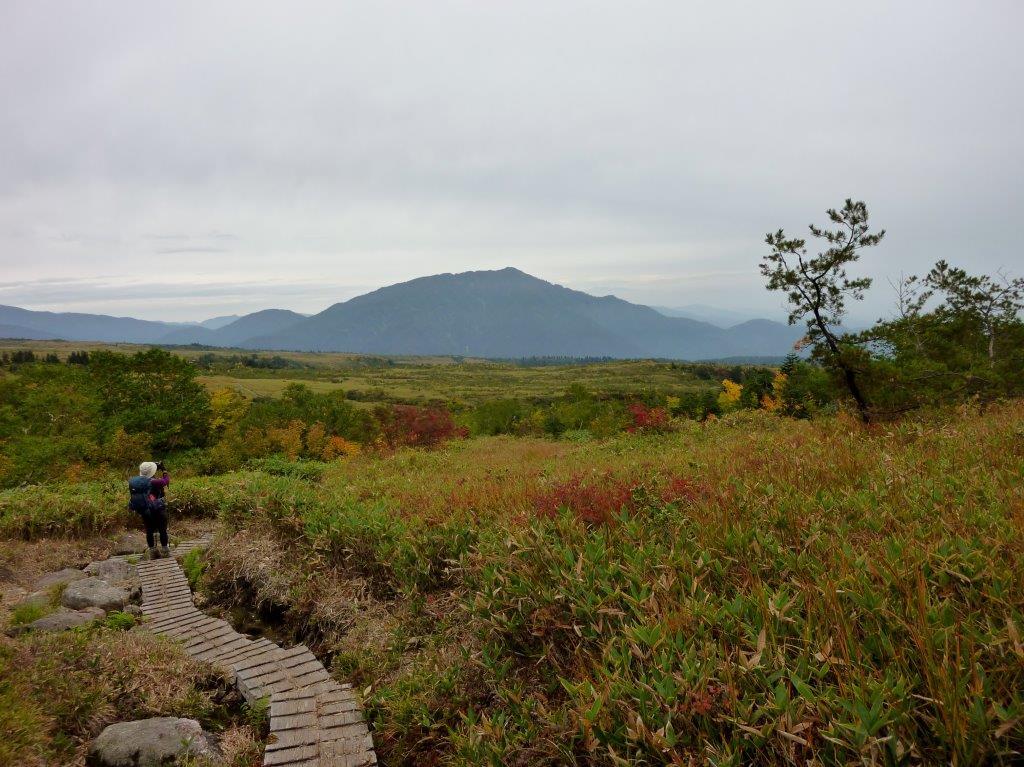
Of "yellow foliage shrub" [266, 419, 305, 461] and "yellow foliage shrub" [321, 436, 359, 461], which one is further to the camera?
"yellow foliage shrub" [321, 436, 359, 461]

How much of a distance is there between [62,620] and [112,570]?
280cm

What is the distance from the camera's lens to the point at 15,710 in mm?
4605

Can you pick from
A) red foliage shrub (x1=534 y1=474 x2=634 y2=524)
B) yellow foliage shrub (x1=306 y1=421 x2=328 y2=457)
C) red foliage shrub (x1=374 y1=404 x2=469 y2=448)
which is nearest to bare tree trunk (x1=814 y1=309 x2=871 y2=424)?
red foliage shrub (x1=534 y1=474 x2=634 y2=524)

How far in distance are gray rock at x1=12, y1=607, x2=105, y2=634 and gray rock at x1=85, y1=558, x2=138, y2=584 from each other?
1759mm

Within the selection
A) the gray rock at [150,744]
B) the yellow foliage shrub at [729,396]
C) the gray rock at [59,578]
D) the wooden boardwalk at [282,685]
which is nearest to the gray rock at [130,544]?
the gray rock at [59,578]

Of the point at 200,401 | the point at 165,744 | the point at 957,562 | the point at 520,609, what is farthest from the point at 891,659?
the point at 200,401

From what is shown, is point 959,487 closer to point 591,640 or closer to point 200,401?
Result: point 591,640

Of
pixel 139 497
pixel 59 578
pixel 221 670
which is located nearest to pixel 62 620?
pixel 59 578

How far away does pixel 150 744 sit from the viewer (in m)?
4.81

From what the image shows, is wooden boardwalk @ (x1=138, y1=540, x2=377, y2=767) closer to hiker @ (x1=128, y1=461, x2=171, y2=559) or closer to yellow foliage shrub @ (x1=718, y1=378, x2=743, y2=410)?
hiker @ (x1=128, y1=461, x2=171, y2=559)

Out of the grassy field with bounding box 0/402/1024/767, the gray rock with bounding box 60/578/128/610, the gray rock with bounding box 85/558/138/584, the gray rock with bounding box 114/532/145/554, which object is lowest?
the gray rock with bounding box 114/532/145/554

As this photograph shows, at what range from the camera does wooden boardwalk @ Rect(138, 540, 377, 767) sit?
459cm

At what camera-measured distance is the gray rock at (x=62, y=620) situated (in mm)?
6828

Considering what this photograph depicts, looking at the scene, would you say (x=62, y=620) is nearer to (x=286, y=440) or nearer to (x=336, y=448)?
(x=336, y=448)
